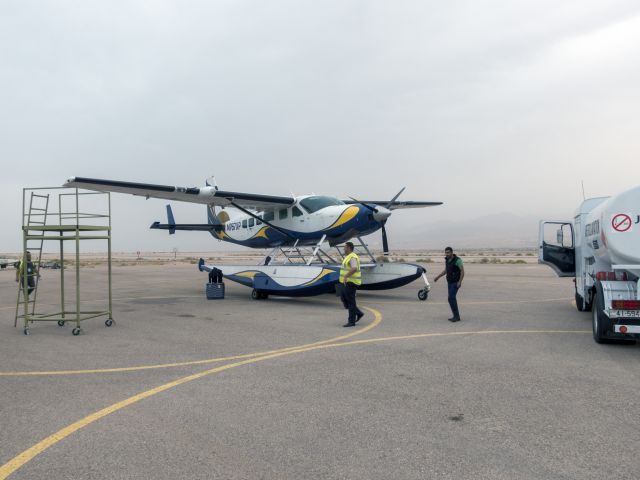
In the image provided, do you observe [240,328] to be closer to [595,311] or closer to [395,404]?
[395,404]

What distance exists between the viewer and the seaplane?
47.1 feet

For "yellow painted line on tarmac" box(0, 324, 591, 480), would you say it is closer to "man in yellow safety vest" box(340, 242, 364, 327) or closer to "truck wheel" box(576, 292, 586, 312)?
"man in yellow safety vest" box(340, 242, 364, 327)

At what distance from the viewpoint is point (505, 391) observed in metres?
5.49

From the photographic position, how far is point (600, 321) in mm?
7742

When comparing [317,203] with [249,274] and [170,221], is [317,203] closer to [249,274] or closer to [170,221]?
[249,274]

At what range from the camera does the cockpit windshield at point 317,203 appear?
1667 cm

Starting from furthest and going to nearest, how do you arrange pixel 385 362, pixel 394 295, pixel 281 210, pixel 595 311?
pixel 281 210, pixel 394 295, pixel 595 311, pixel 385 362

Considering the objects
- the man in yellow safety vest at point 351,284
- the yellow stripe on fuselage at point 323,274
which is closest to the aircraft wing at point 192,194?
the yellow stripe on fuselage at point 323,274

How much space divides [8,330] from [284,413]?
809cm

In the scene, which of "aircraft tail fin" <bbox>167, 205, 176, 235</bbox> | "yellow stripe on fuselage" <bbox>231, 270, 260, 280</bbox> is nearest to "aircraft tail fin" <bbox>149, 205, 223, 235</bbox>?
"aircraft tail fin" <bbox>167, 205, 176, 235</bbox>

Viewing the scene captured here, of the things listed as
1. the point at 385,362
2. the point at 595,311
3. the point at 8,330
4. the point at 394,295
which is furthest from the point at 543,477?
the point at 394,295

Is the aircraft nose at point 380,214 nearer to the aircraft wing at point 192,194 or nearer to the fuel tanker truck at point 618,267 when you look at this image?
the aircraft wing at point 192,194

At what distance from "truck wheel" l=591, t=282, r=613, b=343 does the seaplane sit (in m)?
6.41

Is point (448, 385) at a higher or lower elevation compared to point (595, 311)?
lower
